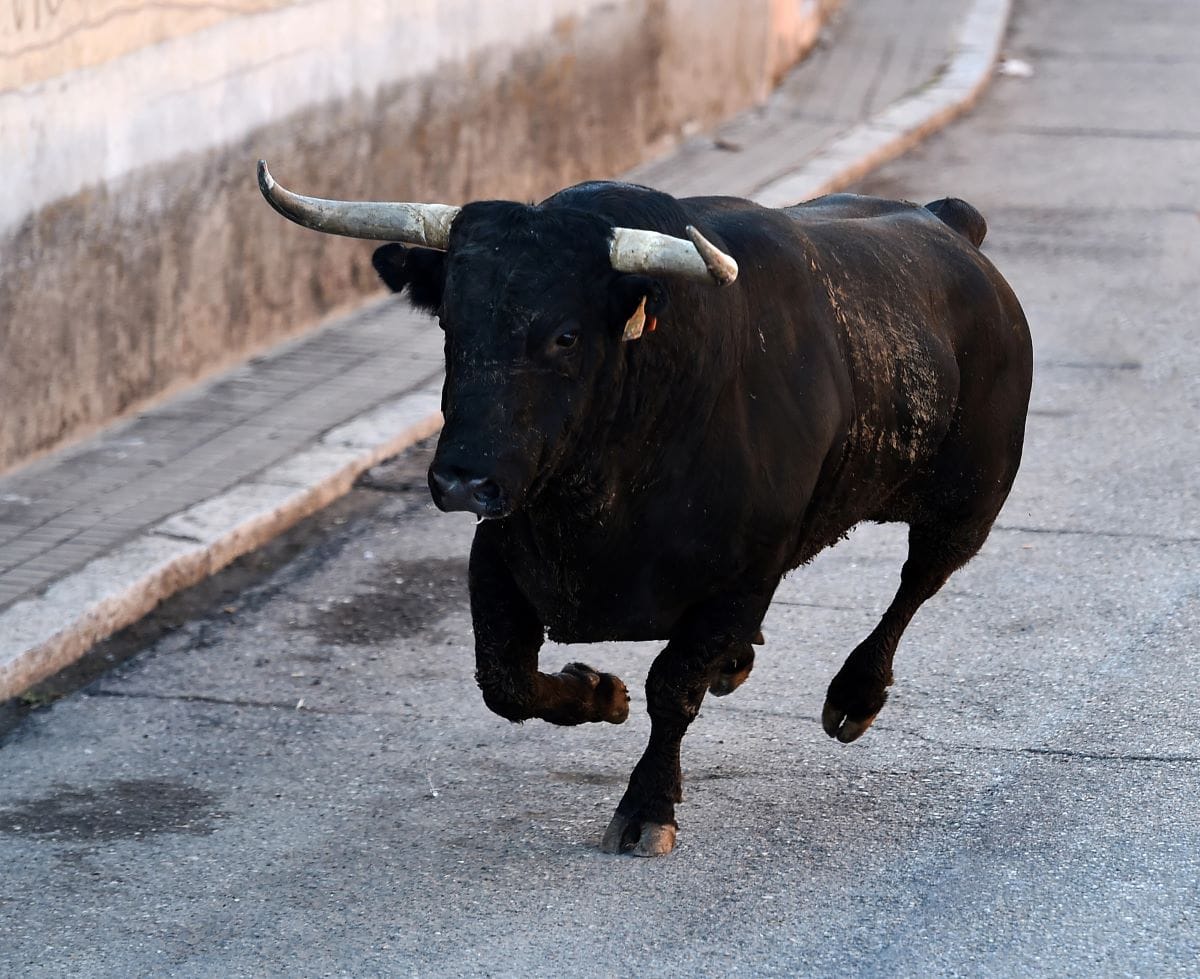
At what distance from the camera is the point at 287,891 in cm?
480

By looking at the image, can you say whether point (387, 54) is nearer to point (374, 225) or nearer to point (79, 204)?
point (79, 204)

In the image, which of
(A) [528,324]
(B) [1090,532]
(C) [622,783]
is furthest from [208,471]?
(A) [528,324]

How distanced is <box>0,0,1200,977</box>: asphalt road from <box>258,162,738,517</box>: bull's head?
1105 millimetres

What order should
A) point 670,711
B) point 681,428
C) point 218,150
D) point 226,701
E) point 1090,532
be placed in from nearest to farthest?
point 681,428, point 670,711, point 226,701, point 1090,532, point 218,150

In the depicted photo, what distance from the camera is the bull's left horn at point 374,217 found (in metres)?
4.60

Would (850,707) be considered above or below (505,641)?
below

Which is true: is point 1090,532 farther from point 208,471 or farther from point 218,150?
point 218,150

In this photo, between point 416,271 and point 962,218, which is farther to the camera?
point 962,218

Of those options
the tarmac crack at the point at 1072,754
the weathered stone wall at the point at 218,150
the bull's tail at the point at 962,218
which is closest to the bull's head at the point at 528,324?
the tarmac crack at the point at 1072,754

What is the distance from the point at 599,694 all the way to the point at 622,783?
286 mm

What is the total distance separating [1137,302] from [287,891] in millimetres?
7030

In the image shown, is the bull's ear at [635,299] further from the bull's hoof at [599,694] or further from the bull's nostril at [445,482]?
the bull's hoof at [599,694]

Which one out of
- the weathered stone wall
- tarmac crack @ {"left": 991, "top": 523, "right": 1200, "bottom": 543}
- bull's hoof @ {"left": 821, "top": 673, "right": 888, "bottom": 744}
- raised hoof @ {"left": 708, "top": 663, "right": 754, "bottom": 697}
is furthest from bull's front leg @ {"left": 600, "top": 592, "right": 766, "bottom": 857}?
the weathered stone wall

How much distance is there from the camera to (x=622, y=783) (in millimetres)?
5402
